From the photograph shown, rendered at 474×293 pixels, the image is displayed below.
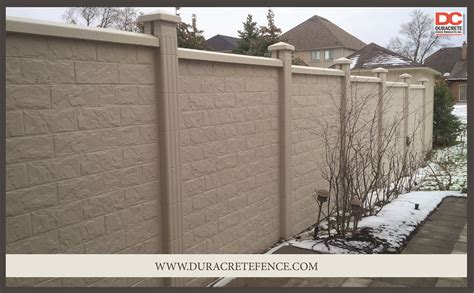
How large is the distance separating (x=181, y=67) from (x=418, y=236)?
3.63m

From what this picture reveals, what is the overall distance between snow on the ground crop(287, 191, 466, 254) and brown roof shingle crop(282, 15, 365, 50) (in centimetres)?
246

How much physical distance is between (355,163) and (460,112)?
12.9m

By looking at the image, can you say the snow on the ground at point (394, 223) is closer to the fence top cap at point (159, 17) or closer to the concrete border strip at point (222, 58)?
the concrete border strip at point (222, 58)

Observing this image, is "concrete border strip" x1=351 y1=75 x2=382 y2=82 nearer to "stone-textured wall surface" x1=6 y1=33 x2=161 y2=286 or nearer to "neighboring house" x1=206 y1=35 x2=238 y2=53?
"neighboring house" x1=206 y1=35 x2=238 y2=53

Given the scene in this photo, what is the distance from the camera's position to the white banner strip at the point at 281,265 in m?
3.00

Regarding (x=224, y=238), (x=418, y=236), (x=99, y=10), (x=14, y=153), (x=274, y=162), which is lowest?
(x=418, y=236)

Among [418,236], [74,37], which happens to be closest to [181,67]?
[74,37]

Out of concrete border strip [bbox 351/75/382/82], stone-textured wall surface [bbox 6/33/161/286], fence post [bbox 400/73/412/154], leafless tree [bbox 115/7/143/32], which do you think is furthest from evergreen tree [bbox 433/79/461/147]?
stone-textured wall surface [bbox 6/33/161/286]

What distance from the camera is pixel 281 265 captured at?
12.9 feet

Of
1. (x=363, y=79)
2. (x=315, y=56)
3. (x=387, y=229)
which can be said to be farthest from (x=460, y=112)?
(x=387, y=229)

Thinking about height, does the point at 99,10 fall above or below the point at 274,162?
above

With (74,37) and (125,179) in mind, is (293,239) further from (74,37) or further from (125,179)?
(74,37)

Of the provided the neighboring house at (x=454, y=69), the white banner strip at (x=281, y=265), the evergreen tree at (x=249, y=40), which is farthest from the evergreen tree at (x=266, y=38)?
the neighboring house at (x=454, y=69)

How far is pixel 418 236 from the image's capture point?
5.09 m
